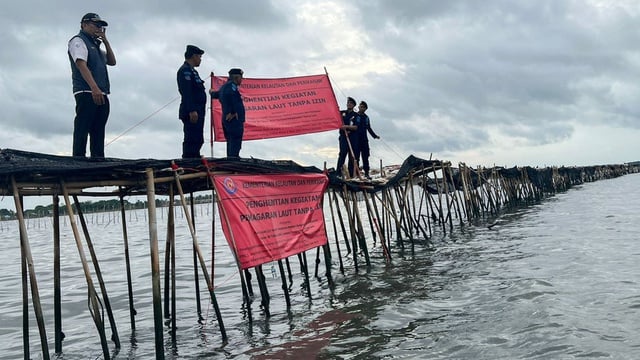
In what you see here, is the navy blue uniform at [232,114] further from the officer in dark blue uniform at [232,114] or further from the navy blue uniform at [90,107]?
the navy blue uniform at [90,107]

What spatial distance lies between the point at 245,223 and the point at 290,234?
1.13m

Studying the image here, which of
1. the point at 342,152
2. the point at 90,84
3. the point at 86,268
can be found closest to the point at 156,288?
the point at 86,268

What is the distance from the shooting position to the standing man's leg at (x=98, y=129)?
6.74 m

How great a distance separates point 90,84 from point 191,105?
190 centimetres

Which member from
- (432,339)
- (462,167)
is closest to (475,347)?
(432,339)

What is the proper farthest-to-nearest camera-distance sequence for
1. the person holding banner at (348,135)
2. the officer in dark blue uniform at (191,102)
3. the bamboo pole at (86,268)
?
1. the person holding banner at (348,135)
2. the officer in dark blue uniform at (191,102)
3. the bamboo pole at (86,268)

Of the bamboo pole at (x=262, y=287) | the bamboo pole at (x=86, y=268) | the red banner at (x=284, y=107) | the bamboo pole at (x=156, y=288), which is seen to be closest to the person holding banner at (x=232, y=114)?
the red banner at (x=284, y=107)

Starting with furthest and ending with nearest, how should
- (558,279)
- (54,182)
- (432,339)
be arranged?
1. (558,279)
2. (432,339)
3. (54,182)

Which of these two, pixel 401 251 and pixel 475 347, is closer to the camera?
pixel 475 347

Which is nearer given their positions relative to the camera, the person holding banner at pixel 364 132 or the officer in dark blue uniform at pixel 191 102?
the officer in dark blue uniform at pixel 191 102

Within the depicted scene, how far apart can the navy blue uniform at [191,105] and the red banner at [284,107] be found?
2299 millimetres

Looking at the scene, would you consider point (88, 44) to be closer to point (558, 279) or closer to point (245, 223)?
point (245, 223)

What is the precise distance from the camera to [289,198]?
825 centimetres

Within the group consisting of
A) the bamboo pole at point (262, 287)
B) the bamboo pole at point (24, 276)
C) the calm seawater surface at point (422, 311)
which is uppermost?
the bamboo pole at point (24, 276)
